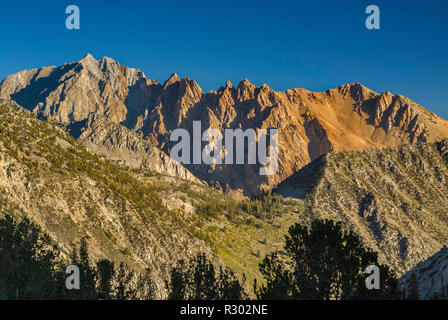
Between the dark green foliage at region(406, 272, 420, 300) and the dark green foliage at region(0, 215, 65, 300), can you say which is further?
the dark green foliage at region(0, 215, 65, 300)

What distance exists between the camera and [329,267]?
49719mm

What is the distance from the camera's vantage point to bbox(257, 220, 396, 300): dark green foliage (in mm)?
47094

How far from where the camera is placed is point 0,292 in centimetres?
5647

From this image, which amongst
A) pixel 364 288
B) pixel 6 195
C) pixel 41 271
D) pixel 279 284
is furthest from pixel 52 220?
pixel 364 288

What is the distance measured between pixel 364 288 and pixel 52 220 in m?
91.2

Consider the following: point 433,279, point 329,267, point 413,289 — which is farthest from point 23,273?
point 433,279

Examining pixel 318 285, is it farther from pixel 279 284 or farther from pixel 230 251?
pixel 230 251

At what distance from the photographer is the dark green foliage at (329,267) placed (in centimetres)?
4709

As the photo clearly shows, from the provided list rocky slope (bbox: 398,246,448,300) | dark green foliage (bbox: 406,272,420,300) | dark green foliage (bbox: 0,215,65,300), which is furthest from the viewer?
dark green foliage (bbox: 0,215,65,300)

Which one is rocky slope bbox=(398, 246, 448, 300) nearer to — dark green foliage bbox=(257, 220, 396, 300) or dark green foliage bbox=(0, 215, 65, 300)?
dark green foliage bbox=(257, 220, 396, 300)

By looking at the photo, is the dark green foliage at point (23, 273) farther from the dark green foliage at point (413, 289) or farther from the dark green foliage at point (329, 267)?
the dark green foliage at point (413, 289)

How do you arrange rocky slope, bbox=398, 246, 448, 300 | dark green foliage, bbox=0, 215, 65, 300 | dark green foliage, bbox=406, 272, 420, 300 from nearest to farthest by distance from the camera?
rocky slope, bbox=398, 246, 448, 300 < dark green foliage, bbox=406, 272, 420, 300 < dark green foliage, bbox=0, 215, 65, 300

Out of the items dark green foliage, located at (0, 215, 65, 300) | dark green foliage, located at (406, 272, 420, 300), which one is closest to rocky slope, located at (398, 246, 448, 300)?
dark green foliage, located at (406, 272, 420, 300)
